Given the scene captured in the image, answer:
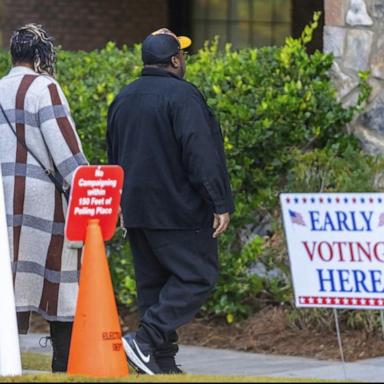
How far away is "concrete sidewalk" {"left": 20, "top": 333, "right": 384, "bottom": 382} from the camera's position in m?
7.98

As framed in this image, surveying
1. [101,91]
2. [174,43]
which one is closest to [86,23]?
[101,91]

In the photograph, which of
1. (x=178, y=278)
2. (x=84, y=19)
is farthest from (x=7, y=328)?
(x=84, y=19)

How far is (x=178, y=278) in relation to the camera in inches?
292

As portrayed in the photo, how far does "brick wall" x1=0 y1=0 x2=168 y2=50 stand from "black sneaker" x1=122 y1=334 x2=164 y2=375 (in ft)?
30.3

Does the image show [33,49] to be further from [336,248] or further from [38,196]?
[336,248]

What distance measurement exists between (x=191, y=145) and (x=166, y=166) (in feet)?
0.81

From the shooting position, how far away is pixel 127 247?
10.4m

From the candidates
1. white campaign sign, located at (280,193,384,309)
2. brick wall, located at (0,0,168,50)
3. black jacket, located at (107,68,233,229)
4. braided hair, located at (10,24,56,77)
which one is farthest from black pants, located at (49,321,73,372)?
brick wall, located at (0,0,168,50)

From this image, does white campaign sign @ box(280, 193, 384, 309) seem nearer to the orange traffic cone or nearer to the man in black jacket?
the man in black jacket

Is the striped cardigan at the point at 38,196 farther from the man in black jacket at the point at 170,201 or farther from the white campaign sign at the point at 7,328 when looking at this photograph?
the white campaign sign at the point at 7,328

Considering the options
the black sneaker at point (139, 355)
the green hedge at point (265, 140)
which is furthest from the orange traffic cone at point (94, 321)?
the green hedge at point (265, 140)

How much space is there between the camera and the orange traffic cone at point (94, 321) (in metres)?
6.80

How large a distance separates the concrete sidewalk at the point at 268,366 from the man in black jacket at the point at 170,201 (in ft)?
3.08

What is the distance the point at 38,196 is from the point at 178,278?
0.90 metres
